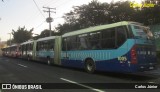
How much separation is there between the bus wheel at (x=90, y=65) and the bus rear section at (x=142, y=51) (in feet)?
13.2

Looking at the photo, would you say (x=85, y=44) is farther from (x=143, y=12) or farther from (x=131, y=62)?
(x=143, y=12)

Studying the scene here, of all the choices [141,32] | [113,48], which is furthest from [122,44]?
[141,32]

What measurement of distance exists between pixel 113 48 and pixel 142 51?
5.68 ft

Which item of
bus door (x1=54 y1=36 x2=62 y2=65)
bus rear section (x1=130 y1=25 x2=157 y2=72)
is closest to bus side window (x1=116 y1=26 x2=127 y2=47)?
bus rear section (x1=130 y1=25 x2=157 y2=72)

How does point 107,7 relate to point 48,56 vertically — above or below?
above

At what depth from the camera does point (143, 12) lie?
3481 centimetres

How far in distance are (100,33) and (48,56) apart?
11.3 metres

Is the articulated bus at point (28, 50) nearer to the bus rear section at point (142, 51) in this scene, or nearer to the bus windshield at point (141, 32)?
the bus windshield at point (141, 32)

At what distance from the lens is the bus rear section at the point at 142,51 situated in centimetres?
1418

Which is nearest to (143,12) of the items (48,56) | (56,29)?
(48,56)

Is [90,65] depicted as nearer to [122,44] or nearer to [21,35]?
[122,44]

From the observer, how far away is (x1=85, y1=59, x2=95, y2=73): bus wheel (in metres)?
17.8

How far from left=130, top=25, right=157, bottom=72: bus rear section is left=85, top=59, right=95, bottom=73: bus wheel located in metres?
4.02

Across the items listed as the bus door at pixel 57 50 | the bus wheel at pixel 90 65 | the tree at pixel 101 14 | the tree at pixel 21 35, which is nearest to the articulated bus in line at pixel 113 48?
the bus wheel at pixel 90 65
